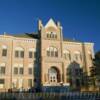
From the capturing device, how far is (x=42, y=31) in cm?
5997

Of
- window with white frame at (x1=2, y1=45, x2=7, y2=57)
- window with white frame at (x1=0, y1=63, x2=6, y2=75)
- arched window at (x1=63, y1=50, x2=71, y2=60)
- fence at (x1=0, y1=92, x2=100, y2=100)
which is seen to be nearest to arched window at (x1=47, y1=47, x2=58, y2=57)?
arched window at (x1=63, y1=50, x2=71, y2=60)

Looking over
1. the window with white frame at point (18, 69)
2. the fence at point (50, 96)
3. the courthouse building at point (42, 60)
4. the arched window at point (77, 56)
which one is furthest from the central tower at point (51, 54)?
the fence at point (50, 96)

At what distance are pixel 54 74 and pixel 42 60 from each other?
18.8 feet

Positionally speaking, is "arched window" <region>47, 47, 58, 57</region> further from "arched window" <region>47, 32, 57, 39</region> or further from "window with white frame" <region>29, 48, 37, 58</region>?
"window with white frame" <region>29, 48, 37, 58</region>

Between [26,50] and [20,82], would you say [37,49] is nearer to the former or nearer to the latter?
[26,50]

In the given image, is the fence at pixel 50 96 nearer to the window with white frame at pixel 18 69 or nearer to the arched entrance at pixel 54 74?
the window with white frame at pixel 18 69

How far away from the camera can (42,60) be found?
57344mm

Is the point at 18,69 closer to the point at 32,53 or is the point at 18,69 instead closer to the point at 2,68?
the point at 2,68

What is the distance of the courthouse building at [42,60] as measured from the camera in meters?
56.1

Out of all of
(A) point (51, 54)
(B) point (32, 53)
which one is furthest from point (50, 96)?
(A) point (51, 54)

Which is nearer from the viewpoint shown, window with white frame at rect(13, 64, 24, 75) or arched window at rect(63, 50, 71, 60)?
Result: window with white frame at rect(13, 64, 24, 75)

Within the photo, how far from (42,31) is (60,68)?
11.4 meters

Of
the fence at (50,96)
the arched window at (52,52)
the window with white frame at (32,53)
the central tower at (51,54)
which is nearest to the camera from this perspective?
the fence at (50,96)

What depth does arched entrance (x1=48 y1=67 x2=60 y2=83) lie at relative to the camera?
59088 millimetres
